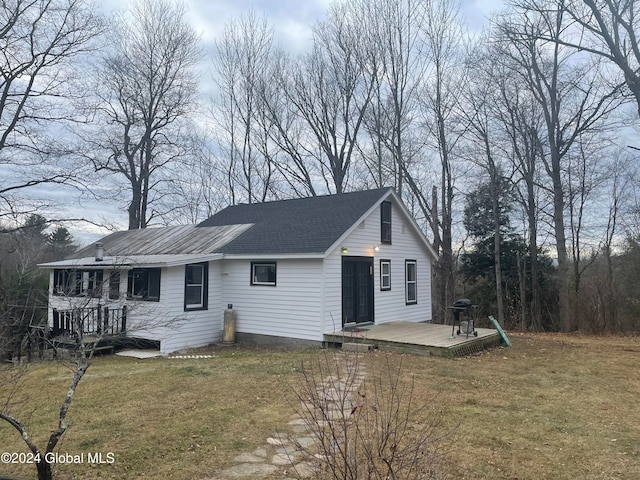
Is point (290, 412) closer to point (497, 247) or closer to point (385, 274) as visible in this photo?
point (385, 274)

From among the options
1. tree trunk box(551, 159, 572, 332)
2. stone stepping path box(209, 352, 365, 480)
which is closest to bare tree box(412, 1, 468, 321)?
tree trunk box(551, 159, 572, 332)

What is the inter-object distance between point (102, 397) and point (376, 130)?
18.0m

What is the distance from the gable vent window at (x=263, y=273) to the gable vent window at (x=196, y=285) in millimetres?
1448

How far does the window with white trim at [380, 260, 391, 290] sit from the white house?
0.10ft

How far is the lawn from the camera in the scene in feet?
12.7

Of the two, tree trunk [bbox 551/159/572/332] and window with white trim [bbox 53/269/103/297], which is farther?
tree trunk [bbox 551/159/572/332]

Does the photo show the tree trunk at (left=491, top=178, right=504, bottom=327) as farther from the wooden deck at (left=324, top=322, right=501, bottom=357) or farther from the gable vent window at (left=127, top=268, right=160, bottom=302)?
the gable vent window at (left=127, top=268, right=160, bottom=302)

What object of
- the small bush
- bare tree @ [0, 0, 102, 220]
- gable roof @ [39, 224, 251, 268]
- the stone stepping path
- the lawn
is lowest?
the lawn

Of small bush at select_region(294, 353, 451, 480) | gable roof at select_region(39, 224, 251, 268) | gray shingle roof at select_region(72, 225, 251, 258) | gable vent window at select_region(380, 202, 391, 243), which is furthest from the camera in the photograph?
gray shingle roof at select_region(72, 225, 251, 258)

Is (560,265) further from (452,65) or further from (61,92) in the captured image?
(61,92)

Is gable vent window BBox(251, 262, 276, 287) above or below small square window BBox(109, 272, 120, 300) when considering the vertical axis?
above

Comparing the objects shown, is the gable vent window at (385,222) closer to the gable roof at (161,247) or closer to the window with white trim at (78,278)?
the gable roof at (161,247)

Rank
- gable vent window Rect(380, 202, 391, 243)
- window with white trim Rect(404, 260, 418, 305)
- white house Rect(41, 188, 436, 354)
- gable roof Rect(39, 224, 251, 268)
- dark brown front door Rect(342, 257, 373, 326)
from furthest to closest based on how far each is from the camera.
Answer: window with white trim Rect(404, 260, 418, 305) → gable vent window Rect(380, 202, 391, 243) → gable roof Rect(39, 224, 251, 268) → dark brown front door Rect(342, 257, 373, 326) → white house Rect(41, 188, 436, 354)

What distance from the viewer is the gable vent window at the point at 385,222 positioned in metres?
13.5
